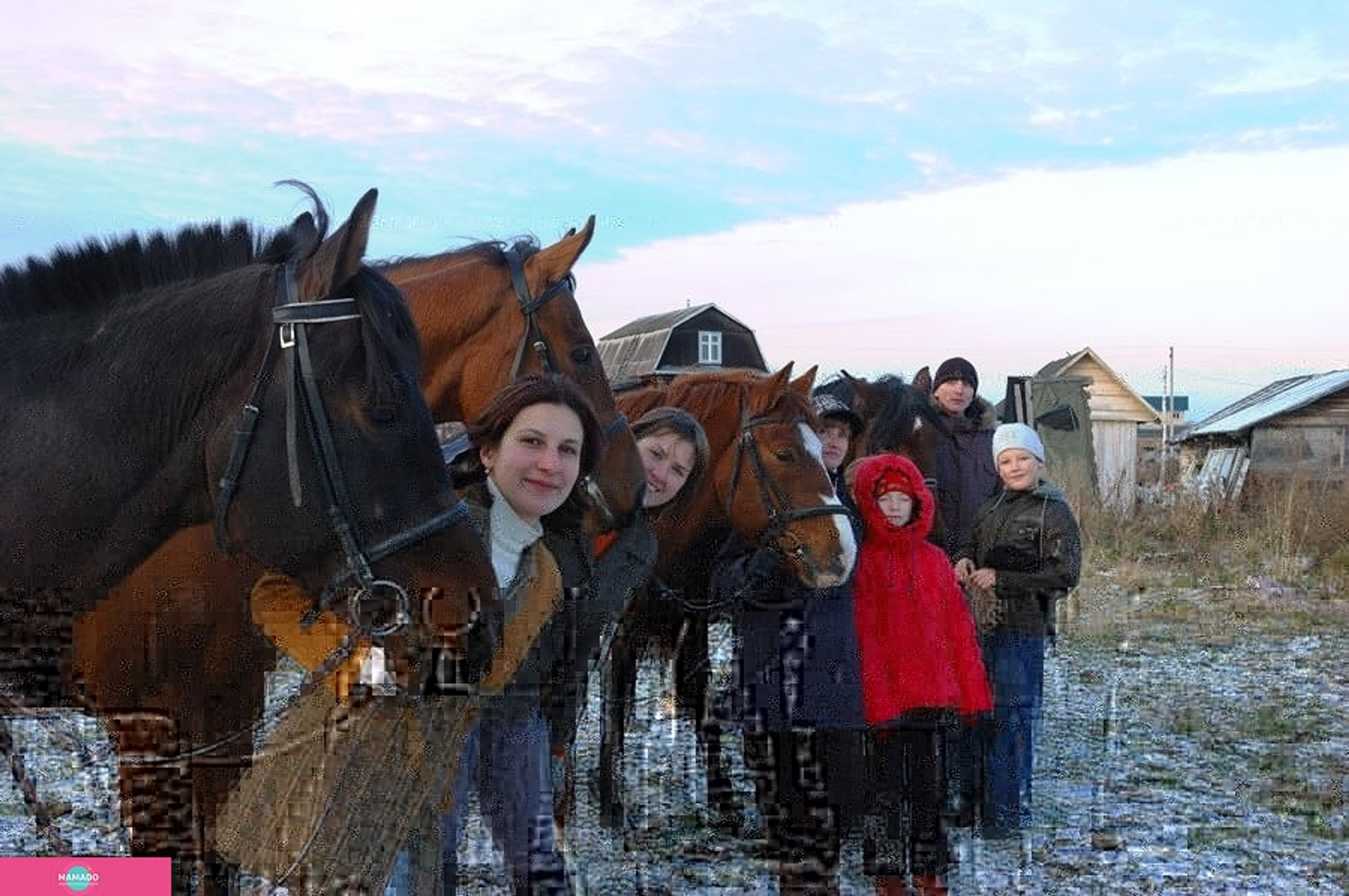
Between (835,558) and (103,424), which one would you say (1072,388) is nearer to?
(835,558)

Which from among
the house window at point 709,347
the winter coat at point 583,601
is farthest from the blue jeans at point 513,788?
the house window at point 709,347

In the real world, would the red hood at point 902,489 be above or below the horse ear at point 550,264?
below

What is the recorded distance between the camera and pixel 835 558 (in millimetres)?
3873

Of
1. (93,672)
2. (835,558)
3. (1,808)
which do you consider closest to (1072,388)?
(835,558)

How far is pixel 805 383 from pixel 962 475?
123cm

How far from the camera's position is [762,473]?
4.38 m

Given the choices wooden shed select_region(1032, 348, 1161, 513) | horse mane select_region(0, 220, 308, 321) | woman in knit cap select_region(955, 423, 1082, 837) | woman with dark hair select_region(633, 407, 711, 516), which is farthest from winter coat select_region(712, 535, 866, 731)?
wooden shed select_region(1032, 348, 1161, 513)

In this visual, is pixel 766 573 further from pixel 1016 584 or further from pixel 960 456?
pixel 960 456

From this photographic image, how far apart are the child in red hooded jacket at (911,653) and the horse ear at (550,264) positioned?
1.23 meters

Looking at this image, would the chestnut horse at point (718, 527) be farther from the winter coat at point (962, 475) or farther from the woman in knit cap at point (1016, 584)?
the winter coat at point (962, 475)

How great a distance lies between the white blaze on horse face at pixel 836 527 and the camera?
12.5 ft

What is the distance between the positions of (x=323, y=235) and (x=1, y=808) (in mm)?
3981

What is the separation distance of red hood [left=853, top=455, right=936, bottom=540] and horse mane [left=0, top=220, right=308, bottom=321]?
218cm

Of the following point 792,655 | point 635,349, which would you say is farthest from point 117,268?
point 635,349
